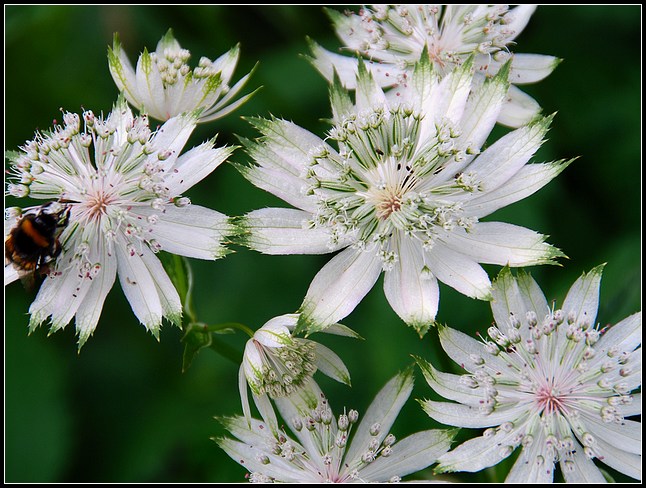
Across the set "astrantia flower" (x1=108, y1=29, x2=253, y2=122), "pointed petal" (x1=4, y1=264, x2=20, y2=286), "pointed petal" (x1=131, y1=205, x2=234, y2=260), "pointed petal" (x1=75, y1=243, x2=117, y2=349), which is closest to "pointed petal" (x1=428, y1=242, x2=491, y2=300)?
"pointed petal" (x1=131, y1=205, x2=234, y2=260)

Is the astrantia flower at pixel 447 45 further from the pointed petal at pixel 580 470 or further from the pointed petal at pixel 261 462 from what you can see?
the pointed petal at pixel 261 462

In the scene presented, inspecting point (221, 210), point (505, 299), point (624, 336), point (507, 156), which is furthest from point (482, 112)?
point (221, 210)

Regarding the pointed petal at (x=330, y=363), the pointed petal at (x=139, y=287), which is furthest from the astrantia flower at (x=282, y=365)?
the pointed petal at (x=139, y=287)

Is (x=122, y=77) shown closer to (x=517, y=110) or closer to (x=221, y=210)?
(x=221, y=210)

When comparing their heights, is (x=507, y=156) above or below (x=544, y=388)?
above

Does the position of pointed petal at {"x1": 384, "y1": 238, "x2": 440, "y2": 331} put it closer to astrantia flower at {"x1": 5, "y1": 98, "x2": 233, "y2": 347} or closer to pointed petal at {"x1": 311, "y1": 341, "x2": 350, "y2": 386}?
pointed petal at {"x1": 311, "y1": 341, "x2": 350, "y2": 386}
